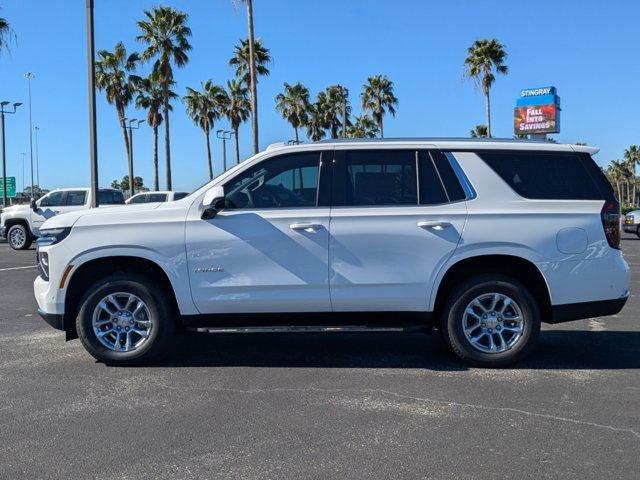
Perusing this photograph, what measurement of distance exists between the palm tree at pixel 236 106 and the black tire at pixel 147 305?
149ft

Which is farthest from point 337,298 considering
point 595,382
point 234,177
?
point 595,382

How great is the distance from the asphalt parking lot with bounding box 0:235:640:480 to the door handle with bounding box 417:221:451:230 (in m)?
1.31

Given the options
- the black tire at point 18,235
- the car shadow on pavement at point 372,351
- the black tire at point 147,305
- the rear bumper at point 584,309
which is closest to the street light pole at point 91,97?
the car shadow on pavement at point 372,351

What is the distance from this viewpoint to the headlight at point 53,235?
591cm

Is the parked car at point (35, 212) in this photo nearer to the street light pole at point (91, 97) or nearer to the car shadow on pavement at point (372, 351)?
the street light pole at point (91, 97)

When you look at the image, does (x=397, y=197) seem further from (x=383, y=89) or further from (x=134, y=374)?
(x=383, y=89)

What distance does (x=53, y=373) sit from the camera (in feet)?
19.4

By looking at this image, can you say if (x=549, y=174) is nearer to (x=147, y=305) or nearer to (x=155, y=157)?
(x=147, y=305)

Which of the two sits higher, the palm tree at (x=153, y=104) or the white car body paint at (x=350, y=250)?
the palm tree at (x=153, y=104)

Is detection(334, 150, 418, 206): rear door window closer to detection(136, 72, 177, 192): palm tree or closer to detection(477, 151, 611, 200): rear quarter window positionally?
detection(477, 151, 611, 200): rear quarter window

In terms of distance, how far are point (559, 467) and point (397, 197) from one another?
9.23 feet

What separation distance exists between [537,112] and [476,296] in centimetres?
4949

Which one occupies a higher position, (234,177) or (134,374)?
(234,177)

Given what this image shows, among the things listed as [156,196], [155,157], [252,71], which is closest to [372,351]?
[252,71]
